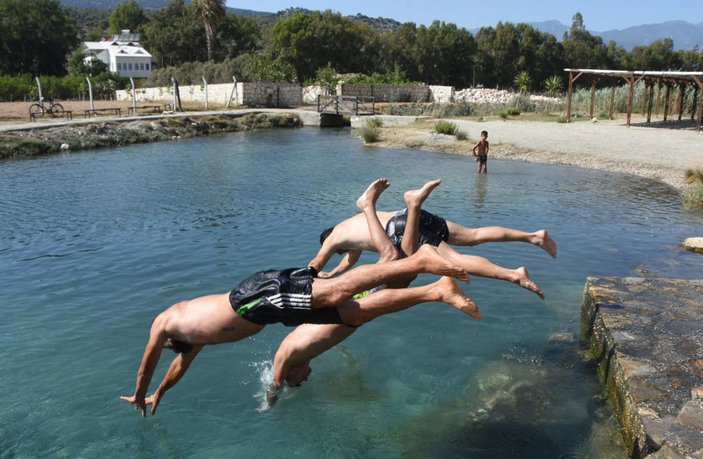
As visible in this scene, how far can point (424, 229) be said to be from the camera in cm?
618

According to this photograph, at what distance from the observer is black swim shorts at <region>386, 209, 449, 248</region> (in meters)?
6.03

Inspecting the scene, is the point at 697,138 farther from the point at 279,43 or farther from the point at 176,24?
the point at 176,24

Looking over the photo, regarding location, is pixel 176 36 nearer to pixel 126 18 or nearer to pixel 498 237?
pixel 126 18

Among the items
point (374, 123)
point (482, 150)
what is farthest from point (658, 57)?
point (482, 150)

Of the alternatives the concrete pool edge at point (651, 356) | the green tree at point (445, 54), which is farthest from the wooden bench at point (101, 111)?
the green tree at point (445, 54)

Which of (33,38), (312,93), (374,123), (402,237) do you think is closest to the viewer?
(402,237)

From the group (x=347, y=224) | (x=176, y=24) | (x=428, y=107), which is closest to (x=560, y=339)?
(x=347, y=224)

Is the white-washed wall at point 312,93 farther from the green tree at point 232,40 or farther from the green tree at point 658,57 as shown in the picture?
the green tree at point 658,57

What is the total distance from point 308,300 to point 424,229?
2.18 metres

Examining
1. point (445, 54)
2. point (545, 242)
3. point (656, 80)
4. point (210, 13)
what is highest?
point (210, 13)

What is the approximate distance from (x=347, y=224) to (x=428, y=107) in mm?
42292

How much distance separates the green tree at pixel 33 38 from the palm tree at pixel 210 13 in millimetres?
18139

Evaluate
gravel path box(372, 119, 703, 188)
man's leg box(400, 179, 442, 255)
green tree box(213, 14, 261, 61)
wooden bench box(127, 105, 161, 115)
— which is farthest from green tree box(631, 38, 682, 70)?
man's leg box(400, 179, 442, 255)

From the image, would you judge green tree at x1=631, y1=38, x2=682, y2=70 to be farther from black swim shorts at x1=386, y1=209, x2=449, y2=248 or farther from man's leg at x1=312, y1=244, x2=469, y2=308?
man's leg at x1=312, y1=244, x2=469, y2=308
